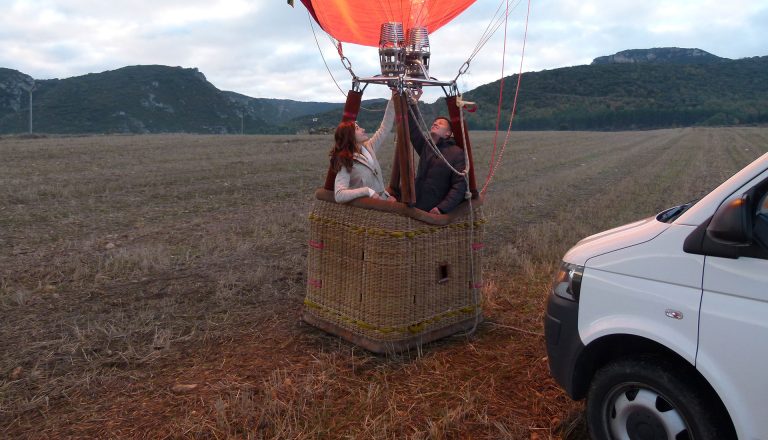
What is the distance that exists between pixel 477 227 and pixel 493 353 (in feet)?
3.46

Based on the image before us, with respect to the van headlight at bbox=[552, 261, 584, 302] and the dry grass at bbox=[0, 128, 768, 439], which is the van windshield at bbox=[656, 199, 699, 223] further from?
the dry grass at bbox=[0, 128, 768, 439]

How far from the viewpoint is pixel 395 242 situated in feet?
15.7

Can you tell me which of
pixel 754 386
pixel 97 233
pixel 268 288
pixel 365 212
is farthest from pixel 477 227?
pixel 97 233

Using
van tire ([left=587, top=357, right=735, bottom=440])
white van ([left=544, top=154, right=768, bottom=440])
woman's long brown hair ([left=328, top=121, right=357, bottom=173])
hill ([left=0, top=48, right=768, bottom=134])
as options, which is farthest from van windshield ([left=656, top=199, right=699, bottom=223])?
hill ([left=0, top=48, right=768, bottom=134])

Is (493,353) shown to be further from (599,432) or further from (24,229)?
(24,229)

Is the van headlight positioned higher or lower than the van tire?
higher

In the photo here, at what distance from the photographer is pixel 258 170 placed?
17.9 m

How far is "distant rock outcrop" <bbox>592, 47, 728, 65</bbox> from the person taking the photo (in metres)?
165

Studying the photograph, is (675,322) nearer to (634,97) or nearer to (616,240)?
(616,240)

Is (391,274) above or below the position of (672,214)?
below

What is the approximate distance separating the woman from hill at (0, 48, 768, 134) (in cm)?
6698

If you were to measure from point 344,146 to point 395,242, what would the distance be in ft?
2.96

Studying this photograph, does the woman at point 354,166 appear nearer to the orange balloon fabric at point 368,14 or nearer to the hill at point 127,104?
the orange balloon fabric at point 368,14

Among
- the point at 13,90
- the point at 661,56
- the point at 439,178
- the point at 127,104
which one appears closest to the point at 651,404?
the point at 439,178
